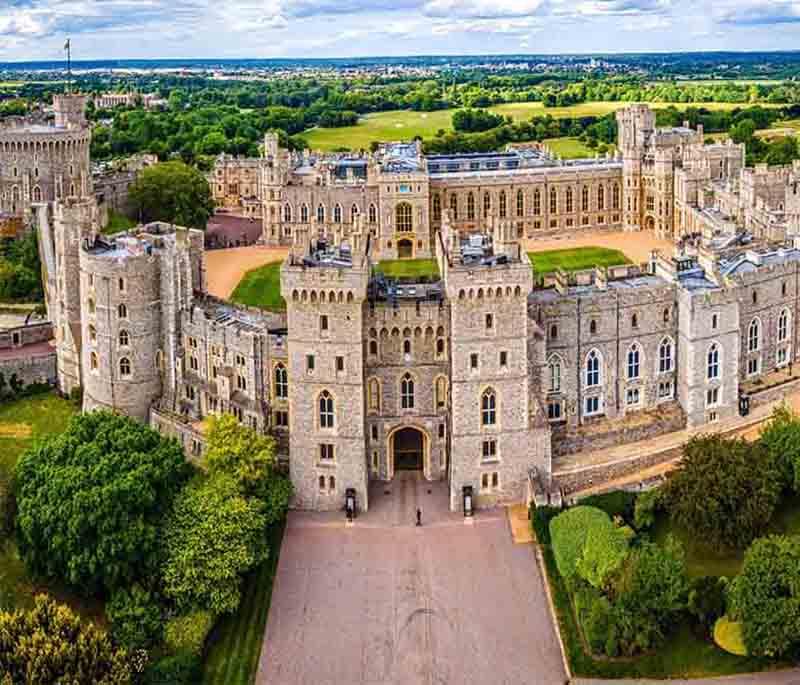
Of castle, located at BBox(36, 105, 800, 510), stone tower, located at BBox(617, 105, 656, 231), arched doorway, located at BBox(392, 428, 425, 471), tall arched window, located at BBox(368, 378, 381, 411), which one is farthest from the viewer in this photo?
stone tower, located at BBox(617, 105, 656, 231)

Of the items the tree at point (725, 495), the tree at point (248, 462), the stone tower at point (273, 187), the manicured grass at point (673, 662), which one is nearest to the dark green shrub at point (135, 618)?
the tree at point (248, 462)

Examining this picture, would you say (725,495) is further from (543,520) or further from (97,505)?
(97,505)

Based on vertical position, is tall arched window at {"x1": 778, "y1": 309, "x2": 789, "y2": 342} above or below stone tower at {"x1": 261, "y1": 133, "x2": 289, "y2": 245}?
below

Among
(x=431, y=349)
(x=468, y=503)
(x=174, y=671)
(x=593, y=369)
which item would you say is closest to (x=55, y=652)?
Answer: (x=174, y=671)

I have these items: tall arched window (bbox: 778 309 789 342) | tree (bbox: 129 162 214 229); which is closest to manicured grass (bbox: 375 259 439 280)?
tree (bbox: 129 162 214 229)

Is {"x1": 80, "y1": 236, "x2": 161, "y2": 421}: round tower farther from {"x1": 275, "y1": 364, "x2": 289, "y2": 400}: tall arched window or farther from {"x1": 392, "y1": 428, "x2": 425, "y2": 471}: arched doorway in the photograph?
{"x1": 392, "y1": 428, "x2": 425, "y2": 471}: arched doorway

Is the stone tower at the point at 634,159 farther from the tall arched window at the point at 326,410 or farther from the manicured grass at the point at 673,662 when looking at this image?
the manicured grass at the point at 673,662

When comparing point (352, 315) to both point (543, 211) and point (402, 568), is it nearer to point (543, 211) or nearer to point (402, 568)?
point (402, 568)
